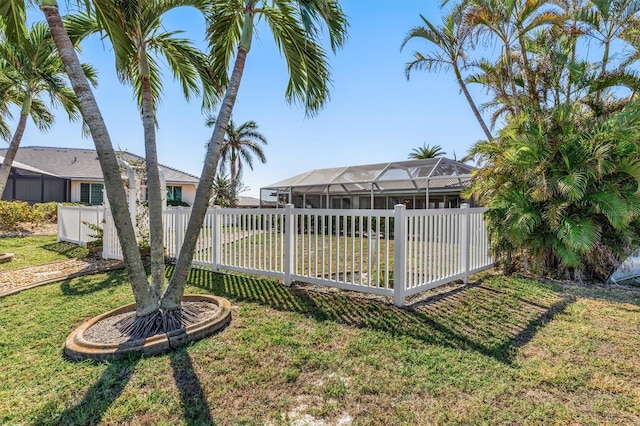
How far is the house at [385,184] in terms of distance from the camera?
50.2 feet

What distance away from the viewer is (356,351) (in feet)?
10.9

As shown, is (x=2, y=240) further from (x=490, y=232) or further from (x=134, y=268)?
(x=490, y=232)

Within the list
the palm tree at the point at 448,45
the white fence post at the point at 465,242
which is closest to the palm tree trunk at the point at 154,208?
the white fence post at the point at 465,242

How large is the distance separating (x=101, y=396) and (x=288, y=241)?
349cm

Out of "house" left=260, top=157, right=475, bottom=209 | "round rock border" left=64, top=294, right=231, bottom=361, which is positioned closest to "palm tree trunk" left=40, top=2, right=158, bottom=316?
"round rock border" left=64, top=294, right=231, bottom=361

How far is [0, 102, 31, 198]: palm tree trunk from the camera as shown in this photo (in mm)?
7590

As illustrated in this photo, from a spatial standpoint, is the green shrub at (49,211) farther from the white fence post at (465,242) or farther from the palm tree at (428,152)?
the palm tree at (428,152)

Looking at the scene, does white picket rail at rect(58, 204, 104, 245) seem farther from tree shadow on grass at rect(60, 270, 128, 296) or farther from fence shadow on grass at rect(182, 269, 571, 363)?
fence shadow on grass at rect(182, 269, 571, 363)

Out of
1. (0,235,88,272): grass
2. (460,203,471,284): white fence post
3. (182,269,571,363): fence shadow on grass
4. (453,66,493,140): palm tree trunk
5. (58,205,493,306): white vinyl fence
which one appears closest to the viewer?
(182,269,571,363): fence shadow on grass

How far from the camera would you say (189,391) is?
2637 mm

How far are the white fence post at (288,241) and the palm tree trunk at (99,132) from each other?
8.46 ft

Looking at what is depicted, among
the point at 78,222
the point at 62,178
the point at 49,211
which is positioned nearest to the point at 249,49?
the point at 78,222

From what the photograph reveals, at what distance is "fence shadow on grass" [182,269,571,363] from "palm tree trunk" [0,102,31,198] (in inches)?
224

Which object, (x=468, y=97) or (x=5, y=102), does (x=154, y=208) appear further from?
(x=468, y=97)
